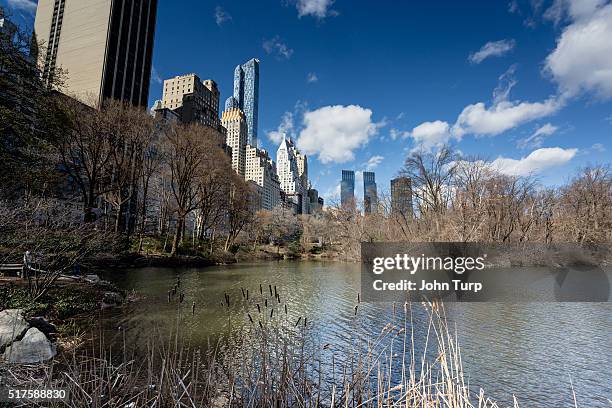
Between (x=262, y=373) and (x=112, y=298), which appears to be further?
(x=112, y=298)

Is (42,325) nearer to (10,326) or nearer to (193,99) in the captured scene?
(10,326)

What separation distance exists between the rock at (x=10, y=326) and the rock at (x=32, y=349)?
0.36 feet

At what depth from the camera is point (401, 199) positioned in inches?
1169

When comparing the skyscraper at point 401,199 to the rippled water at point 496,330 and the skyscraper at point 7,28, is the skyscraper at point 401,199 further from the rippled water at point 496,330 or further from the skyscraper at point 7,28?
the skyscraper at point 7,28

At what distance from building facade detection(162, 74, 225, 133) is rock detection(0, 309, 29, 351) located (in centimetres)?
7546

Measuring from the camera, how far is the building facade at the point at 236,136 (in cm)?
14500

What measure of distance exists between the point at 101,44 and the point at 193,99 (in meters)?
24.8

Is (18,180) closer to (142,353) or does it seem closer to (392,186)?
(142,353)

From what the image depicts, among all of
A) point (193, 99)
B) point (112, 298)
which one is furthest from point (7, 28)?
point (193, 99)

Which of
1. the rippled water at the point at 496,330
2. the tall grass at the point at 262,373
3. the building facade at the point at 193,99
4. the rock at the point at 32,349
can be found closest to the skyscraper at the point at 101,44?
the building facade at the point at 193,99

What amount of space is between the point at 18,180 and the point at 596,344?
62.2 feet

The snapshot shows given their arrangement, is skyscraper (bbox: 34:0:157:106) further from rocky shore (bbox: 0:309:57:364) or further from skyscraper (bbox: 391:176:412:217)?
rocky shore (bbox: 0:309:57:364)

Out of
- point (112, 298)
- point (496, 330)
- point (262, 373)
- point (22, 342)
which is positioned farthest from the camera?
point (112, 298)

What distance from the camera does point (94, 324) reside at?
863cm
